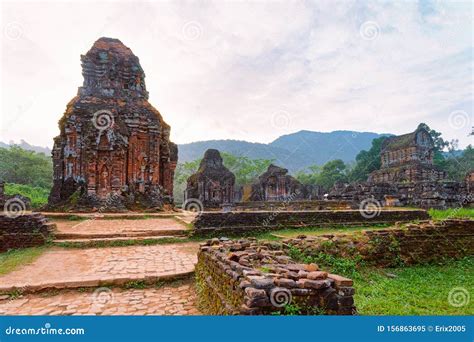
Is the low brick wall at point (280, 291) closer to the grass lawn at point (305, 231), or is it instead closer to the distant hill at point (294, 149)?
the grass lawn at point (305, 231)

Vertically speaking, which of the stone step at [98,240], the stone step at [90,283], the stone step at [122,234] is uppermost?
the stone step at [122,234]

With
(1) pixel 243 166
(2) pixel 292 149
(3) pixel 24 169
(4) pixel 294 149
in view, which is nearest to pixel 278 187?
(1) pixel 243 166

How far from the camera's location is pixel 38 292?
5.45 m

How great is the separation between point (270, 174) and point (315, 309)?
109 ft

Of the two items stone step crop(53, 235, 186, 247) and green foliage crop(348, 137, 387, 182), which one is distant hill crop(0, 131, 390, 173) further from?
stone step crop(53, 235, 186, 247)

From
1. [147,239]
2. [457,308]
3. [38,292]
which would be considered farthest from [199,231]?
[457,308]

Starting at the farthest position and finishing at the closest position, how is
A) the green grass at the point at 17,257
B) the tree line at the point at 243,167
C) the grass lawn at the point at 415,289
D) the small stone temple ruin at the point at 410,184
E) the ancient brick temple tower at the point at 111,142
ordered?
the tree line at the point at 243,167 < the small stone temple ruin at the point at 410,184 < the ancient brick temple tower at the point at 111,142 < the green grass at the point at 17,257 < the grass lawn at the point at 415,289

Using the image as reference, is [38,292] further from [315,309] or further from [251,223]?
[251,223]

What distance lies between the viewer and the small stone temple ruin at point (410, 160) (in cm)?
3953

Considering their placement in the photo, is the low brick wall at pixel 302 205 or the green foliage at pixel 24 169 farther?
the green foliage at pixel 24 169

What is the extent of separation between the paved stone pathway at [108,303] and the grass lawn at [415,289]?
286cm

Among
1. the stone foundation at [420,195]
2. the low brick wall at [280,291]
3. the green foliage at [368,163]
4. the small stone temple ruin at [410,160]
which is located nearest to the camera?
the low brick wall at [280,291]

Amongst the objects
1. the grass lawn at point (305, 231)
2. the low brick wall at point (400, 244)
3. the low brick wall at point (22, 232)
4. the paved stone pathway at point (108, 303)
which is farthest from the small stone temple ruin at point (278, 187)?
the paved stone pathway at point (108, 303)

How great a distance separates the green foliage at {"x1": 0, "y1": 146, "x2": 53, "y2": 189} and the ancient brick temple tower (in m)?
33.3
